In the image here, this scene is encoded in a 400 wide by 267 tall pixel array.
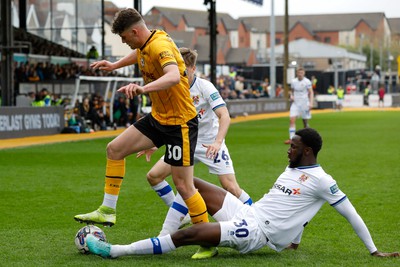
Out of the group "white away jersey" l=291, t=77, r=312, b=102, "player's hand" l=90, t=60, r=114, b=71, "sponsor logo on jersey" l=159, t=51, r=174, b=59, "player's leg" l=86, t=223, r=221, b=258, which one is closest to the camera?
"player's leg" l=86, t=223, r=221, b=258

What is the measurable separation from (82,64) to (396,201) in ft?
108

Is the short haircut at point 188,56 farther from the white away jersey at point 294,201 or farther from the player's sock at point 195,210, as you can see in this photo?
the white away jersey at point 294,201

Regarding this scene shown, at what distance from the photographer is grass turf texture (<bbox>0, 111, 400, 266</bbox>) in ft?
26.7

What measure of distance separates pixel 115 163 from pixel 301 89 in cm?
2024

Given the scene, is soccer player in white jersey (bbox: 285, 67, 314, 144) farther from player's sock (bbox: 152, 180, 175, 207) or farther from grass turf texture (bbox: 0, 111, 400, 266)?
player's sock (bbox: 152, 180, 175, 207)

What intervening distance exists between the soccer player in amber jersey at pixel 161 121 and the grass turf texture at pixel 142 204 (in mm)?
582

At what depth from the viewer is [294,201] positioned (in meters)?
7.94

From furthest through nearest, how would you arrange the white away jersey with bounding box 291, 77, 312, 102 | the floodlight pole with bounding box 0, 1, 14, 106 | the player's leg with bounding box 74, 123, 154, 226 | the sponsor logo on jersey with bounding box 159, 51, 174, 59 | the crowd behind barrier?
the crowd behind barrier, the floodlight pole with bounding box 0, 1, 14, 106, the white away jersey with bounding box 291, 77, 312, 102, the player's leg with bounding box 74, 123, 154, 226, the sponsor logo on jersey with bounding box 159, 51, 174, 59

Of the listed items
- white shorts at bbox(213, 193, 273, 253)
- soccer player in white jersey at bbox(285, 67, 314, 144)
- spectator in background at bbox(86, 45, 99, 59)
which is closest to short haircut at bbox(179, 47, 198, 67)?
white shorts at bbox(213, 193, 273, 253)

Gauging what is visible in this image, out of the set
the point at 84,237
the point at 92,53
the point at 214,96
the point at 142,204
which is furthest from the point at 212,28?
the point at 84,237

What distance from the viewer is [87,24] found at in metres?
44.2

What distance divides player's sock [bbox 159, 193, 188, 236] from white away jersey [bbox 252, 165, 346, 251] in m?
0.90

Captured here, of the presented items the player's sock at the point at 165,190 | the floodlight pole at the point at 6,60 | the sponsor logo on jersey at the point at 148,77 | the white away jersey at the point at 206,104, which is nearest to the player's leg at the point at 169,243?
the sponsor logo on jersey at the point at 148,77

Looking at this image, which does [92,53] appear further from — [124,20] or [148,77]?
[124,20]
